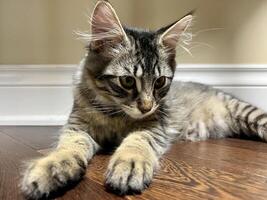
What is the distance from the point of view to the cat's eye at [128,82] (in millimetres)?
1314

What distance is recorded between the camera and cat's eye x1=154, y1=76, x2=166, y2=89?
4.53 ft

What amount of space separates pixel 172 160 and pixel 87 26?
1068 mm

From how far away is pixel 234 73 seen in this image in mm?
2205

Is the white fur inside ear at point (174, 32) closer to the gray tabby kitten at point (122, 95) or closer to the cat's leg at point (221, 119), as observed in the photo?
the gray tabby kitten at point (122, 95)

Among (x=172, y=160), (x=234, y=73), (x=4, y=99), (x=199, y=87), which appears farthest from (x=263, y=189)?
(x=4, y=99)

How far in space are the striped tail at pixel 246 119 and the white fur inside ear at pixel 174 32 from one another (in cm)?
48

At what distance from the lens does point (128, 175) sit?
3.25 feet

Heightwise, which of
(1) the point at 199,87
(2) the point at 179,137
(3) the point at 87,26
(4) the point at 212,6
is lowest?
(2) the point at 179,137

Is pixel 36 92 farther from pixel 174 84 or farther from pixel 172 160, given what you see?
pixel 172 160

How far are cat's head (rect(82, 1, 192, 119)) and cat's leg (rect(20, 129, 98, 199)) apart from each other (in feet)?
0.67

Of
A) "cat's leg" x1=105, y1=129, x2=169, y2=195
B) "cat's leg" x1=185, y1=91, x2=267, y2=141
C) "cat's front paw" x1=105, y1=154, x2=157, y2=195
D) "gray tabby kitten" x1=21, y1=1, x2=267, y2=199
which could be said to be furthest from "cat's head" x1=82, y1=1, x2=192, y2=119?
"cat's leg" x1=185, y1=91, x2=267, y2=141

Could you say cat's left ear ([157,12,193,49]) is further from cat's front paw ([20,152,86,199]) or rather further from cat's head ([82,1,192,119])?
cat's front paw ([20,152,86,199])

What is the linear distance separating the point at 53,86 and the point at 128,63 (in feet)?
3.13

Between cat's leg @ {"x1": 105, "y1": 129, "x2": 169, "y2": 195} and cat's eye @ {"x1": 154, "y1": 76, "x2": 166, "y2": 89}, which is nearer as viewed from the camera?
cat's leg @ {"x1": 105, "y1": 129, "x2": 169, "y2": 195}
